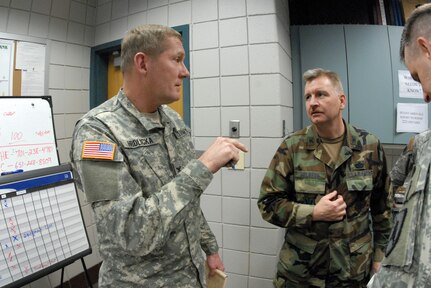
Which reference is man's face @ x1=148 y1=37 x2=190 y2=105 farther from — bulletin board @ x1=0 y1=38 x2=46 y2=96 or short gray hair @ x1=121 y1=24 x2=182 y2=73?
bulletin board @ x1=0 y1=38 x2=46 y2=96

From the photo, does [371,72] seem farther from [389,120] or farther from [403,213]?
[403,213]

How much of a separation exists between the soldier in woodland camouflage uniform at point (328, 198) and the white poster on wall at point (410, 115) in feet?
2.30

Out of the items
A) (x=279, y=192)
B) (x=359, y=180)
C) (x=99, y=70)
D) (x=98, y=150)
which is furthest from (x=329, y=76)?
(x=99, y=70)

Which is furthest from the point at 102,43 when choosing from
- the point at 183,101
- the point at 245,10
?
the point at 245,10

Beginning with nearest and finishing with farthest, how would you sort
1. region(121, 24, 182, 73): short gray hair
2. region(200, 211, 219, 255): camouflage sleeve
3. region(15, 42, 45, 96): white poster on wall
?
region(121, 24, 182, 73): short gray hair, region(200, 211, 219, 255): camouflage sleeve, region(15, 42, 45, 96): white poster on wall

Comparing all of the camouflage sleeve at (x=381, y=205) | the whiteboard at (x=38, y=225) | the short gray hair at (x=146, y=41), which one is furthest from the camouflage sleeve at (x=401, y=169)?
the whiteboard at (x=38, y=225)

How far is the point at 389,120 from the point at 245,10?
4.07 ft

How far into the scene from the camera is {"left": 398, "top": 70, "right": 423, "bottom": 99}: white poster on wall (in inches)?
71.9

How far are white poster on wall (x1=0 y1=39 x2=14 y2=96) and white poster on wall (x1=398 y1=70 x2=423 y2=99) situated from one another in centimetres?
274

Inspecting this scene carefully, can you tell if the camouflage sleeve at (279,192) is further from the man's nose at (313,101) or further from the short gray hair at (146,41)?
the short gray hair at (146,41)

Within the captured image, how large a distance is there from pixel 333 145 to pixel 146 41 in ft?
3.26

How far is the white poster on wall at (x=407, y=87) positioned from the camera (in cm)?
183

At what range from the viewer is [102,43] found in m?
2.42

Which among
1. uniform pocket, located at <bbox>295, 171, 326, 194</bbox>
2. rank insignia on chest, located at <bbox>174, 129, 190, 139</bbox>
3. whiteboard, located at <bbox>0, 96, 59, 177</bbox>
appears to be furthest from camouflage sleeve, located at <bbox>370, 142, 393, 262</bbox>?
whiteboard, located at <bbox>0, 96, 59, 177</bbox>
